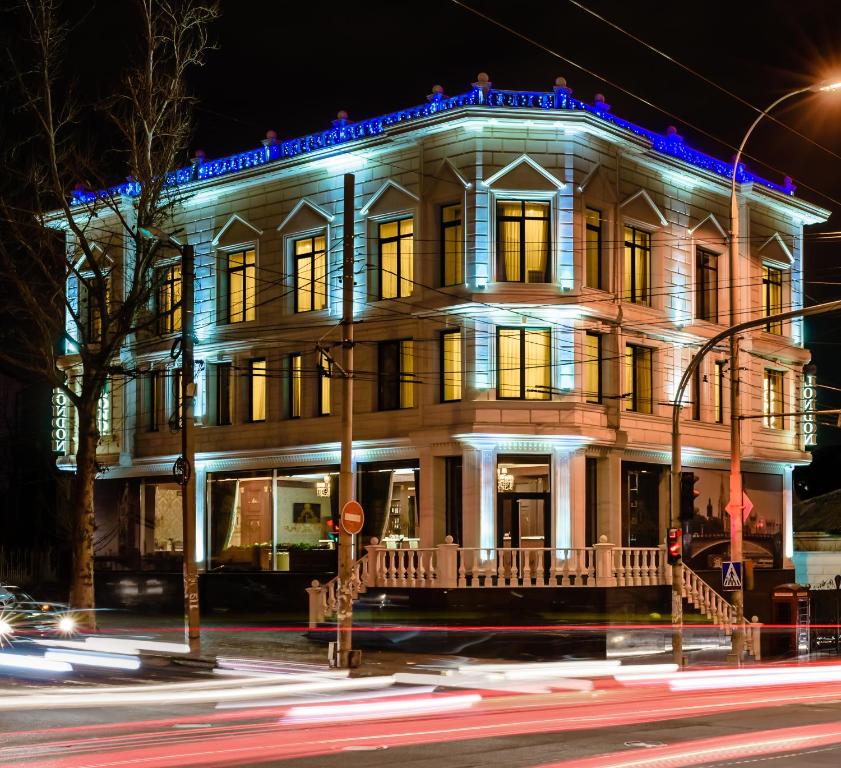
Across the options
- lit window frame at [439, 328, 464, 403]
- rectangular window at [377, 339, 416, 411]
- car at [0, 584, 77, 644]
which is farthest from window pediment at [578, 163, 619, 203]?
car at [0, 584, 77, 644]

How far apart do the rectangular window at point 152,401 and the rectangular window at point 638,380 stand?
14.8 m

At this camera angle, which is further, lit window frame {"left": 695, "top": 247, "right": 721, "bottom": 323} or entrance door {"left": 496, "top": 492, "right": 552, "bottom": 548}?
lit window frame {"left": 695, "top": 247, "right": 721, "bottom": 323}

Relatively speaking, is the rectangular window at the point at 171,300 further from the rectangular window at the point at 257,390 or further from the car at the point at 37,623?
the car at the point at 37,623

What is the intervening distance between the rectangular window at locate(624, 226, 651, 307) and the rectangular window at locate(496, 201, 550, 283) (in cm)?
302

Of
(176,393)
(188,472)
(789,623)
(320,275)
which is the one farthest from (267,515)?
(789,623)

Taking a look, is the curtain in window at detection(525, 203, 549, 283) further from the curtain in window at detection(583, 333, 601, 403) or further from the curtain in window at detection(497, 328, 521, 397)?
the curtain in window at detection(583, 333, 601, 403)

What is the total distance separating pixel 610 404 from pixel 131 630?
13.6 meters

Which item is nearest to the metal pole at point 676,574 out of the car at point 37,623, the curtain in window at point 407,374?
the curtain in window at point 407,374

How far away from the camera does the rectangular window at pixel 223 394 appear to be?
39031 millimetres

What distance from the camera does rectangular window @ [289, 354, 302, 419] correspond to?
3738 cm

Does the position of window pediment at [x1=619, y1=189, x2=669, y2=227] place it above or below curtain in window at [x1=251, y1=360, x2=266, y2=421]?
above

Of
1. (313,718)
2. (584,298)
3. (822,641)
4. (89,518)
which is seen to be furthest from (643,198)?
(313,718)

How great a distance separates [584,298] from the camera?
33344 millimetres

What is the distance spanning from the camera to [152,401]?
41375 millimetres
